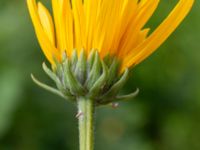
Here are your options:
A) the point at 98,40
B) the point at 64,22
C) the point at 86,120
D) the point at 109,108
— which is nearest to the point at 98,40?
the point at 98,40

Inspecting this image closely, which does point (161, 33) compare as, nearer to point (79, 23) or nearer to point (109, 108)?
point (79, 23)

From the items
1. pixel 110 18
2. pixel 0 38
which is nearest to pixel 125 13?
pixel 110 18

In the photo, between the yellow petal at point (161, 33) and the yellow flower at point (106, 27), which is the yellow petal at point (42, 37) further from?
the yellow petal at point (161, 33)

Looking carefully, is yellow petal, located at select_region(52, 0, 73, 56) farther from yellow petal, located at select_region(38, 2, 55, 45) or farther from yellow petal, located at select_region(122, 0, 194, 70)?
yellow petal, located at select_region(122, 0, 194, 70)

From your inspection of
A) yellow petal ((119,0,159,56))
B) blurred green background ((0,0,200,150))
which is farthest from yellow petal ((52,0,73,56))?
blurred green background ((0,0,200,150))

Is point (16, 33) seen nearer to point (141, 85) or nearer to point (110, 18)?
point (141, 85)

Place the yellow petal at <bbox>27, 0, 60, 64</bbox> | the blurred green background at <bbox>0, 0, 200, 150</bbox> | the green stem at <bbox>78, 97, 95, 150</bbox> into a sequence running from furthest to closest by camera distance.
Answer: the blurred green background at <bbox>0, 0, 200, 150</bbox>, the yellow petal at <bbox>27, 0, 60, 64</bbox>, the green stem at <bbox>78, 97, 95, 150</bbox>

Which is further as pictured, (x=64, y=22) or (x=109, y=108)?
(x=109, y=108)
